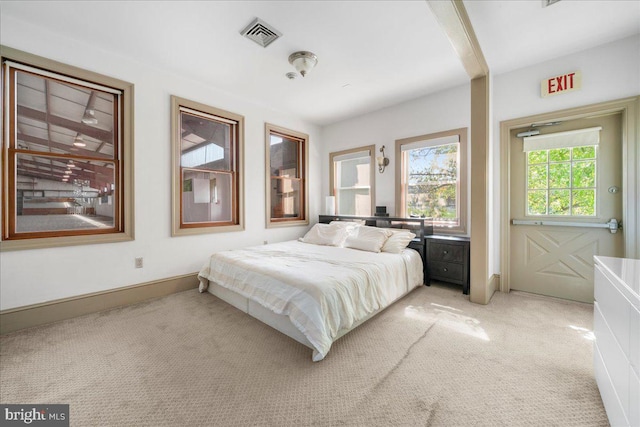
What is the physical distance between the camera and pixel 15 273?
2328 mm

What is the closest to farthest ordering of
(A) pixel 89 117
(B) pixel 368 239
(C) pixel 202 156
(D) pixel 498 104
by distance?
(A) pixel 89 117 < (D) pixel 498 104 < (B) pixel 368 239 < (C) pixel 202 156

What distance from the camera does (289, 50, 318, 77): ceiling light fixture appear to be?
2721 millimetres

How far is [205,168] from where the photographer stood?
366cm

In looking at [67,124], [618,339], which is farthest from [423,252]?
[67,124]

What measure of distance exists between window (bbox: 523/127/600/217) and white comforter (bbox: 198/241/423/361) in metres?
1.66

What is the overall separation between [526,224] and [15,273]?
17.9 ft

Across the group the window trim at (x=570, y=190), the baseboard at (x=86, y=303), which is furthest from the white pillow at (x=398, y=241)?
the baseboard at (x=86, y=303)

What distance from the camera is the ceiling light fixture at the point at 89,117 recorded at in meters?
2.80

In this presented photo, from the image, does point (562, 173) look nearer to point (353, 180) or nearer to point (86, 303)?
point (353, 180)

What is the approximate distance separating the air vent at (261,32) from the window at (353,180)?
2483 mm

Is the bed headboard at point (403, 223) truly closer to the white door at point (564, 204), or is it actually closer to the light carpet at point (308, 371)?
the white door at point (564, 204)

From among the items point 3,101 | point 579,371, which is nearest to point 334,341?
point 579,371

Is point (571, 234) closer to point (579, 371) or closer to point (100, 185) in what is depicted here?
point (579, 371)

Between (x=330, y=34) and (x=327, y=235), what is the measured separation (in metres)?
2.57
